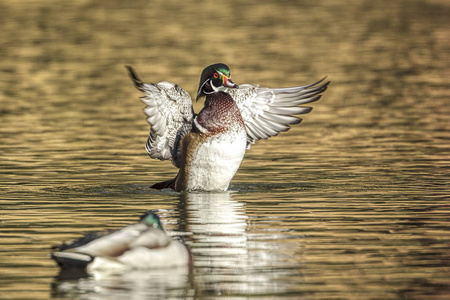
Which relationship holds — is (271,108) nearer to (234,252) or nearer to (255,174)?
(255,174)

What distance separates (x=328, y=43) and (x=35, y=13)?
2004cm

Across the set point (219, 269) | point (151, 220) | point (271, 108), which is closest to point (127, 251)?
point (151, 220)

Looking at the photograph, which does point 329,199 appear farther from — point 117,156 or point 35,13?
point 35,13

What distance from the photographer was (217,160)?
51.3 ft

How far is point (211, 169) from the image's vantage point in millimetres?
15742

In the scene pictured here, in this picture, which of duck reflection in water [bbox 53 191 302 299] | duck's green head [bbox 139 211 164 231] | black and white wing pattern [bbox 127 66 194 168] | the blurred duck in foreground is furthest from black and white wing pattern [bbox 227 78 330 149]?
the blurred duck in foreground

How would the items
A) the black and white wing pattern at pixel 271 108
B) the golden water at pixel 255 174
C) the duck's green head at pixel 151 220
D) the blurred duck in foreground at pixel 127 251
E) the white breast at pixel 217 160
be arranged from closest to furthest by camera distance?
1. the blurred duck in foreground at pixel 127 251
2. the golden water at pixel 255 174
3. the duck's green head at pixel 151 220
4. the white breast at pixel 217 160
5. the black and white wing pattern at pixel 271 108

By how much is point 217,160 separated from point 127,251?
5.66 metres

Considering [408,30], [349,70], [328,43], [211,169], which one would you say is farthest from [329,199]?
[408,30]

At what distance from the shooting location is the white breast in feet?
51.0

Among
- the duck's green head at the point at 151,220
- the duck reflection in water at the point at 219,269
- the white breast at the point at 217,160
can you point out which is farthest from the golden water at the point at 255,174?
the duck's green head at the point at 151,220

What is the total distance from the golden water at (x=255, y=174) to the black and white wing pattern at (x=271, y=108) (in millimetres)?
773

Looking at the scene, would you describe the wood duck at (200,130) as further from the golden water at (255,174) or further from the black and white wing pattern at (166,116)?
the golden water at (255,174)

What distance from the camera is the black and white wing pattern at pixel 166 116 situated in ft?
51.9
